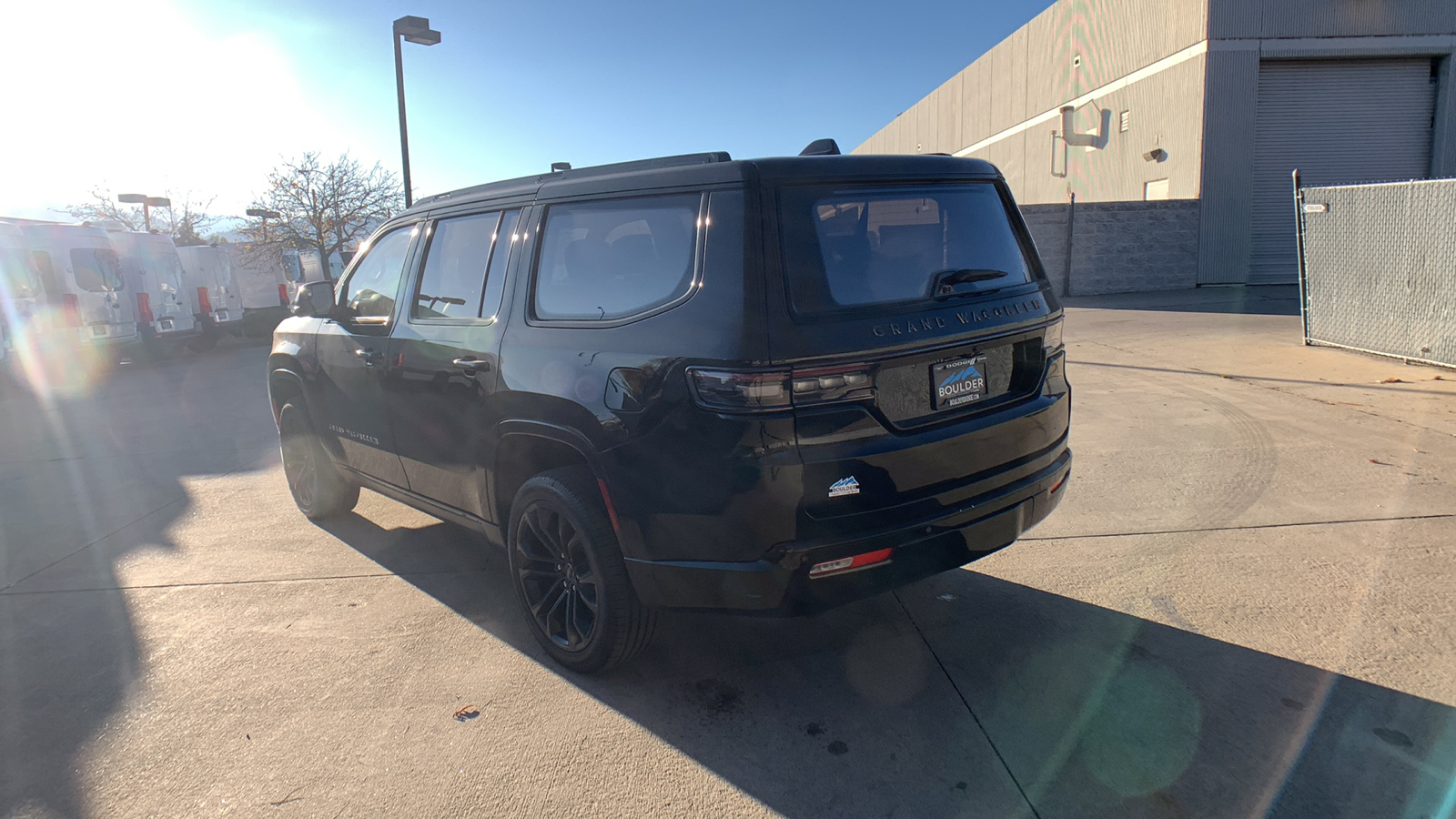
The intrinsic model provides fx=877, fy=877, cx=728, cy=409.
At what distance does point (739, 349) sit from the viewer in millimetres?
2641

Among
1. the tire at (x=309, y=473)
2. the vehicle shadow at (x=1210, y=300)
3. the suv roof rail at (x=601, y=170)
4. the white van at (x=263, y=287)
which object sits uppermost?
the suv roof rail at (x=601, y=170)

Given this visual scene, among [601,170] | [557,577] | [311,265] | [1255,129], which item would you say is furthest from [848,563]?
[311,265]

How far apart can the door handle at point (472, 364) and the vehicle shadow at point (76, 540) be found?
1.83 m

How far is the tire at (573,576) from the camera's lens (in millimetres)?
3152

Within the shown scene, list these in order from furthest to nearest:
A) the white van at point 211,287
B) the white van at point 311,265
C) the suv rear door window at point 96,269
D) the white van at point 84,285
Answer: the white van at point 311,265 → the white van at point 211,287 → the suv rear door window at point 96,269 → the white van at point 84,285

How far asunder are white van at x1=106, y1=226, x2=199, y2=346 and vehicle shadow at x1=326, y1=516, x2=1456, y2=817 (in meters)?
15.2

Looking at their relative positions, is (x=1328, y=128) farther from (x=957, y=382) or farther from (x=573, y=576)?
(x=573, y=576)

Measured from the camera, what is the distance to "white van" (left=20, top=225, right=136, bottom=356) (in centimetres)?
1369

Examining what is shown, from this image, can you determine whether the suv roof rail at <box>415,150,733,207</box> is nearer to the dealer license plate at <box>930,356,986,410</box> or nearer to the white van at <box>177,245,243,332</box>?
the dealer license plate at <box>930,356,986,410</box>

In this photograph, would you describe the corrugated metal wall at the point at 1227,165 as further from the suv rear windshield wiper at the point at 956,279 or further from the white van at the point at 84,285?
the white van at the point at 84,285

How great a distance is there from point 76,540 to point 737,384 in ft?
16.6

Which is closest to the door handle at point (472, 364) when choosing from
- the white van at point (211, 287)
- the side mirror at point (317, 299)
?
the side mirror at point (317, 299)

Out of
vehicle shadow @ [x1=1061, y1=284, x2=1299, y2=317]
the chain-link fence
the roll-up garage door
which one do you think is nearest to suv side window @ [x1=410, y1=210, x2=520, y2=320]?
the chain-link fence

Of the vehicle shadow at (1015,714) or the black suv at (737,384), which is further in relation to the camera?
the black suv at (737,384)
